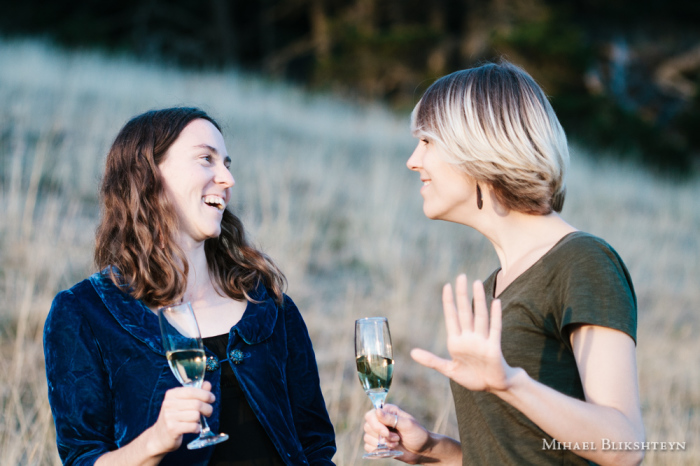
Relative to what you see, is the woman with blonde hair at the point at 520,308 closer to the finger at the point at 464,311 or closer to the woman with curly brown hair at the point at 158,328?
the finger at the point at 464,311

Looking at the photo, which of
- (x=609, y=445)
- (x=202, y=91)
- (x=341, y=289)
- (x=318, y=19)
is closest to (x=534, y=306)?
(x=609, y=445)

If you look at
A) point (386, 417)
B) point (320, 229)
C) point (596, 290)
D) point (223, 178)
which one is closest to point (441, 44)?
point (320, 229)

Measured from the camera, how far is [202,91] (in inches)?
439

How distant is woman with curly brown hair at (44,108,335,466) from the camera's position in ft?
6.55

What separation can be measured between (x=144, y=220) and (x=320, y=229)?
5280 mm

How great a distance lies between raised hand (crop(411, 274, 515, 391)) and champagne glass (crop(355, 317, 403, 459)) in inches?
17.0

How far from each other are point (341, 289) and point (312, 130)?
505 cm

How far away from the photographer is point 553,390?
1572 mm

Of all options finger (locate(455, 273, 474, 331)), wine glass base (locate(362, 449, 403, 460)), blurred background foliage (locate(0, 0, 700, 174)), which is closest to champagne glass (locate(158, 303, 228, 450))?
wine glass base (locate(362, 449, 403, 460))

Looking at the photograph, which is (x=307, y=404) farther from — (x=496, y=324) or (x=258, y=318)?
(x=496, y=324)

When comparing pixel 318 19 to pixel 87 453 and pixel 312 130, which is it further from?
pixel 87 453

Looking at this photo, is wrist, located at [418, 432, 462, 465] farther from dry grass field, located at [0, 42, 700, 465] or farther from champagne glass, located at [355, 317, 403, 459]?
dry grass field, located at [0, 42, 700, 465]

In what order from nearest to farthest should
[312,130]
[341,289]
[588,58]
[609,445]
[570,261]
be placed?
[609,445] < [570,261] < [341,289] < [312,130] < [588,58]

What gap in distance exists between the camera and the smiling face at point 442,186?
6.73ft
